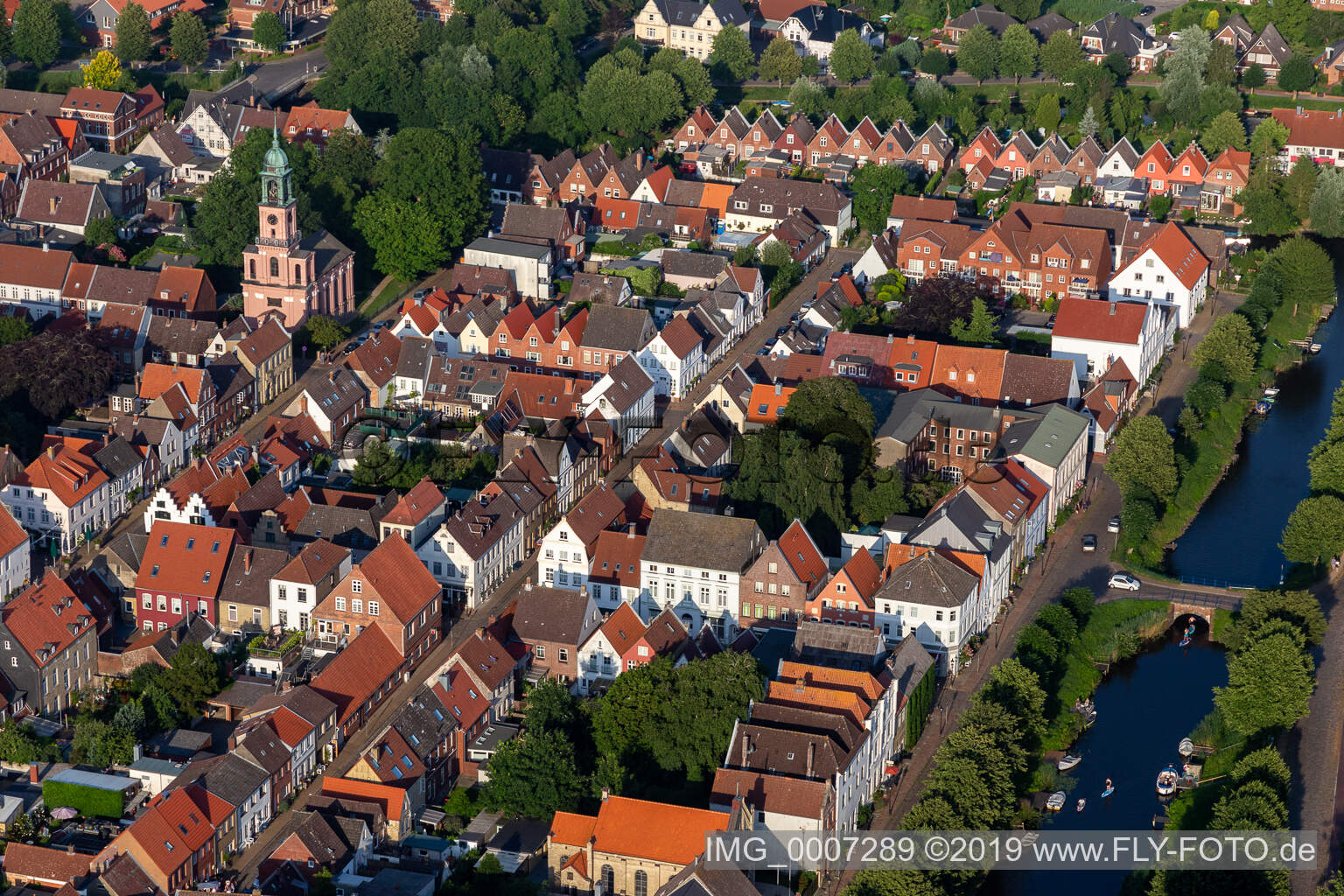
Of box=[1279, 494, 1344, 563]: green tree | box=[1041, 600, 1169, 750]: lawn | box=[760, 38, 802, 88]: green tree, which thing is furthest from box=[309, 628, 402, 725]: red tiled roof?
box=[760, 38, 802, 88]: green tree

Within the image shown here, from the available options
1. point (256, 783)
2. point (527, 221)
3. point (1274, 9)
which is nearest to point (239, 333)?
point (527, 221)

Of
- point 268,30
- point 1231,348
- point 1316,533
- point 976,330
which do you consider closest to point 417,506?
point 976,330

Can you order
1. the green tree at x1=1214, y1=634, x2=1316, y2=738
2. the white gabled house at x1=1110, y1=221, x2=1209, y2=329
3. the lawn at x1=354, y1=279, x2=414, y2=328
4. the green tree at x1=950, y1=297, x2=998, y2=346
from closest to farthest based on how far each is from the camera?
1. the green tree at x1=1214, y1=634, x2=1316, y2=738
2. the green tree at x1=950, y1=297, x2=998, y2=346
3. the white gabled house at x1=1110, y1=221, x2=1209, y2=329
4. the lawn at x1=354, y1=279, x2=414, y2=328

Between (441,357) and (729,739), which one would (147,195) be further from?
(729,739)

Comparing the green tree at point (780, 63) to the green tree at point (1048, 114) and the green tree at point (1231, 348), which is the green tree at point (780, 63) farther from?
the green tree at point (1231, 348)

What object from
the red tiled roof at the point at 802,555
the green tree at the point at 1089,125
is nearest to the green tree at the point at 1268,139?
the green tree at the point at 1089,125

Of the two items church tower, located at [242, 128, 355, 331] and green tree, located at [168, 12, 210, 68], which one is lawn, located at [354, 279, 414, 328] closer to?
church tower, located at [242, 128, 355, 331]
